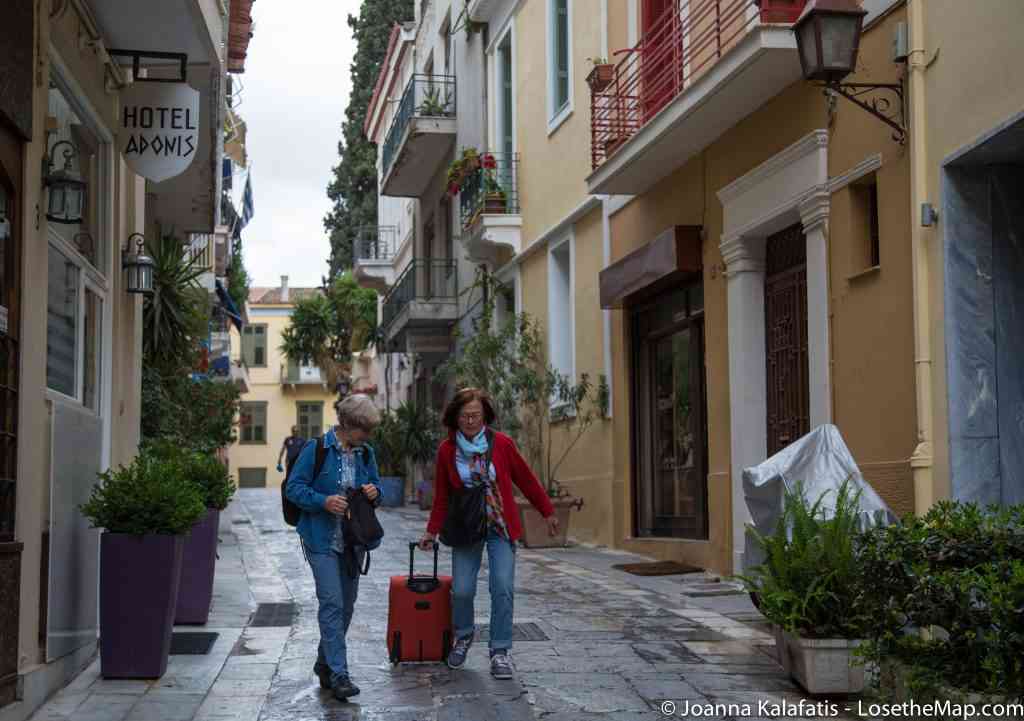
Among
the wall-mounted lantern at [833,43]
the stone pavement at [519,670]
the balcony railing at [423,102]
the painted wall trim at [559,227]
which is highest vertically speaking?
the balcony railing at [423,102]

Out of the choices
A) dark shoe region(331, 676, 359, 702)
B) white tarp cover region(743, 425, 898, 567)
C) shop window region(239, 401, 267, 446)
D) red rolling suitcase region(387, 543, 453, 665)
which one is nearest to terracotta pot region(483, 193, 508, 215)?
white tarp cover region(743, 425, 898, 567)

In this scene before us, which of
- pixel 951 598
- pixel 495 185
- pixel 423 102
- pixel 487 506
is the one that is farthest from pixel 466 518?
pixel 423 102

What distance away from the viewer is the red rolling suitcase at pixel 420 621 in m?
8.38

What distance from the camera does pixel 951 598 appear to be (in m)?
5.77

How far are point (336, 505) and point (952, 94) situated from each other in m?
4.78

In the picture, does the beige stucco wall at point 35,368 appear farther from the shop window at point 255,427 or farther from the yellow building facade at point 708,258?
the shop window at point 255,427

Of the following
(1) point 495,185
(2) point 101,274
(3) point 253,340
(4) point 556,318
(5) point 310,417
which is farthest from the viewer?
(3) point 253,340

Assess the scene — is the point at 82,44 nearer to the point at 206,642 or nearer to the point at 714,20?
the point at 206,642

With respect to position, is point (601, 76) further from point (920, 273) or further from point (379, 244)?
point (379, 244)

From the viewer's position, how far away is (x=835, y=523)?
752 centimetres

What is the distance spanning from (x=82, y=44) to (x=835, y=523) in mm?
5560

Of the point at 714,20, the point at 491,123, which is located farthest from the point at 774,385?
the point at 491,123

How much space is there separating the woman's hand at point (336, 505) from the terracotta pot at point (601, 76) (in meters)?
9.34

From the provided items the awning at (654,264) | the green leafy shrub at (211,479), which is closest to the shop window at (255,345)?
the awning at (654,264)
